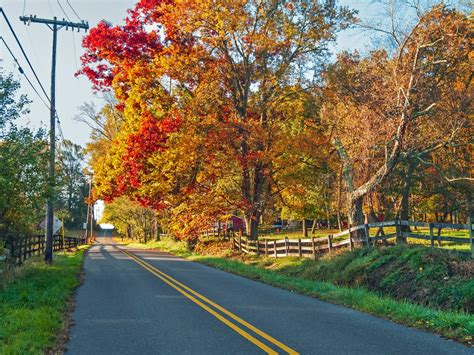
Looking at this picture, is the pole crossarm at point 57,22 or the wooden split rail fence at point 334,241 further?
the pole crossarm at point 57,22

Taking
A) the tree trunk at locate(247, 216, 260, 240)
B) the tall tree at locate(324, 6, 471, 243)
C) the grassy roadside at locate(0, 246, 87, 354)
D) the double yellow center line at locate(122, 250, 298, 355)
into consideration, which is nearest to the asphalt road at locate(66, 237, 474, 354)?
the double yellow center line at locate(122, 250, 298, 355)

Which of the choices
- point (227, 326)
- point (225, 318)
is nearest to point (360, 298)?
point (225, 318)

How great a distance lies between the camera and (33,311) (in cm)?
909

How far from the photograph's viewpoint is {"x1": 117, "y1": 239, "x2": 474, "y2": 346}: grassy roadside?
7.71m

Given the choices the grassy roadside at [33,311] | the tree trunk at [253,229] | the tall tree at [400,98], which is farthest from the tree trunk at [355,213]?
the grassy roadside at [33,311]

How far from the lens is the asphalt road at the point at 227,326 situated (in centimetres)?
662

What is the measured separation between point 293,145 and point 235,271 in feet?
21.0

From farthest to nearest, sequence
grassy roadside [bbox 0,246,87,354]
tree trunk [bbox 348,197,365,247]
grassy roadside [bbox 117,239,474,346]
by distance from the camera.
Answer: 1. tree trunk [bbox 348,197,365,247]
2. grassy roadside [bbox 117,239,474,346]
3. grassy roadside [bbox 0,246,87,354]

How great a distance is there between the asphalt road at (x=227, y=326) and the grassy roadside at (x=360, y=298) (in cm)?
43

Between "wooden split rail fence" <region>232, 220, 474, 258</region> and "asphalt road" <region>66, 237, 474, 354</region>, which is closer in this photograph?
"asphalt road" <region>66, 237, 474, 354</region>

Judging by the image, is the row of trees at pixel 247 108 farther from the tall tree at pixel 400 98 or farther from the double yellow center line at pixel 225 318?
the double yellow center line at pixel 225 318

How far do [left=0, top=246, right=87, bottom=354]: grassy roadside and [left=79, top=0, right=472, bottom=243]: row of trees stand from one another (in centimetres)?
928

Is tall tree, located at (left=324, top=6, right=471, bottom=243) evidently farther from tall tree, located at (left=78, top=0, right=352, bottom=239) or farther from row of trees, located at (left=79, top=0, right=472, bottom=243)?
tall tree, located at (left=78, top=0, right=352, bottom=239)

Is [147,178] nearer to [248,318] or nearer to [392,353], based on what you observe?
[248,318]
